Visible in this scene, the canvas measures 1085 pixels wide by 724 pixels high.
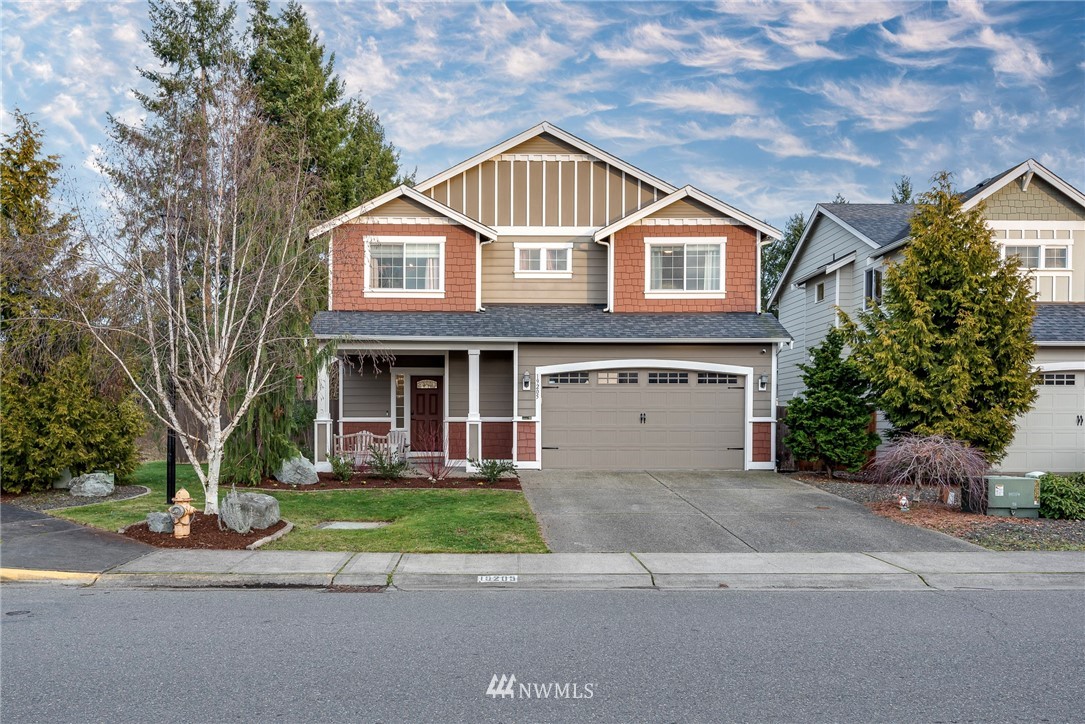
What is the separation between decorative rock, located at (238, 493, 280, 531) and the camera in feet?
32.4

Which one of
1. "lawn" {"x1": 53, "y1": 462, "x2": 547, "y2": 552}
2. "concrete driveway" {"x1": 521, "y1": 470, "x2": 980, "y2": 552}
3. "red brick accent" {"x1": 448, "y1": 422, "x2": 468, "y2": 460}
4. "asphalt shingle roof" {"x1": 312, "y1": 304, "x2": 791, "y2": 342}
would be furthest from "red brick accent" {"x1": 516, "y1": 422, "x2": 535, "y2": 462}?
"lawn" {"x1": 53, "y1": 462, "x2": 547, "y2": 552}

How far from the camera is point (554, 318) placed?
1783cm

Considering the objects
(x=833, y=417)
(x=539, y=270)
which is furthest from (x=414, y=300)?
(x=833, y=417)

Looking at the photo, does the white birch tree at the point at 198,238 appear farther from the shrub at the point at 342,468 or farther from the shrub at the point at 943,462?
the shrub at the point at 943,462

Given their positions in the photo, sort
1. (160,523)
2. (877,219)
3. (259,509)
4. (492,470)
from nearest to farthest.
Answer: (160,523) < (259,509) < (492,470) < (877,219)

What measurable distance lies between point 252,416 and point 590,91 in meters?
14.1

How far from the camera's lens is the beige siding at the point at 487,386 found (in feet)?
61.0

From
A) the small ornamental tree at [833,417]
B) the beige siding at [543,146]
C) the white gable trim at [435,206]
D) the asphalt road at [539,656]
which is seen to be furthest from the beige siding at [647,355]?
the asphalt road at [539,656]

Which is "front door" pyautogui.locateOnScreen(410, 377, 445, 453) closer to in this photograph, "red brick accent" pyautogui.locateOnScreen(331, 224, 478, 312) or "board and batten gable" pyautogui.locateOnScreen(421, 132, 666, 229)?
"red brick accent" pyautogui.locateOnScreen(331, 224, 478, 312)

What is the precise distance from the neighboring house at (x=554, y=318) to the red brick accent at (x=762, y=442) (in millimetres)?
33

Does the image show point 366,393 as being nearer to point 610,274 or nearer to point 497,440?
point 497,440

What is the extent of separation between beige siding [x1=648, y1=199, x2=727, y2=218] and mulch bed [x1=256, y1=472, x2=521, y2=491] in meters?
7.84

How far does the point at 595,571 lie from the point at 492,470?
6.85m

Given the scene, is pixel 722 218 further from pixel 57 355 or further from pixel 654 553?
pixel 57 355
